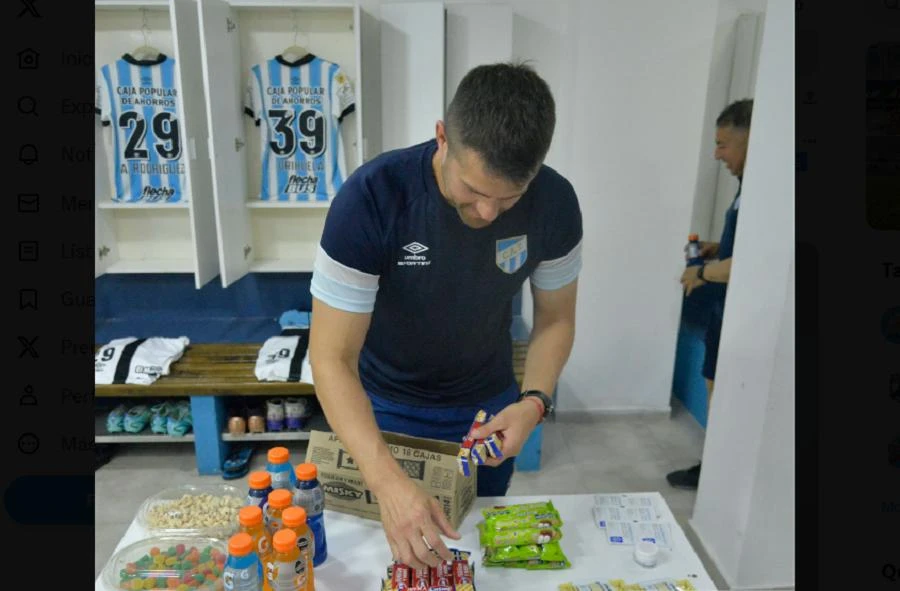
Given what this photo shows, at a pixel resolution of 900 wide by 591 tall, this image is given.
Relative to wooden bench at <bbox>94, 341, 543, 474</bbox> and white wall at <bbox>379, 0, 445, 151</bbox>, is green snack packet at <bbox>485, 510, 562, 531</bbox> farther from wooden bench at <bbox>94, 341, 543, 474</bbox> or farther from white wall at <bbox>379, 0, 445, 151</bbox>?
white wall at <bbox>379, 0, 445, 151</bbox>

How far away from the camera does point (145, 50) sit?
2.63 metres

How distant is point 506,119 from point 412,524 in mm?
615

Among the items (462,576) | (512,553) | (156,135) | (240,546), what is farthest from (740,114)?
(156,135)

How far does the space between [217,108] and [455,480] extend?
1.89 m

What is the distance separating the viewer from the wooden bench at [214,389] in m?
2.43

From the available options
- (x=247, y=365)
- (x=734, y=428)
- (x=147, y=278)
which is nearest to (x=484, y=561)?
(x=734, y=428)

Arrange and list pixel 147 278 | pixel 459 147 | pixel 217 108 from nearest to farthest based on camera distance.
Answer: pixel 459 147, pixel 217 108, pixel 147 278

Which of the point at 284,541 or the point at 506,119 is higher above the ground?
the point at 506,119

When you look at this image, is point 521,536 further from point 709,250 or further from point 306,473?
point 709,250

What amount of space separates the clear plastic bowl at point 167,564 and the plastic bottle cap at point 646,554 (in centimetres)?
69
